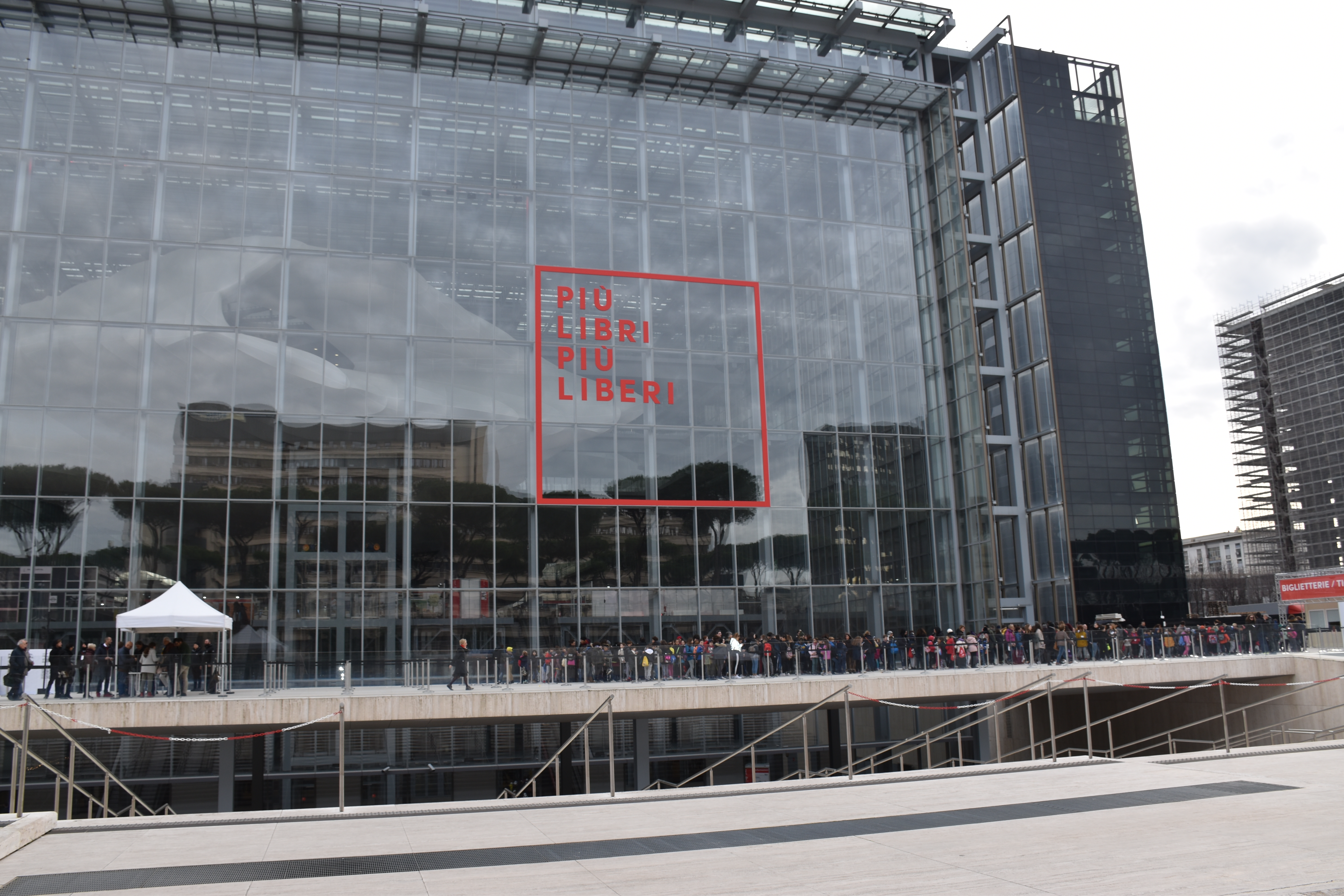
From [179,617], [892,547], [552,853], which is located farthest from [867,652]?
[552,853]

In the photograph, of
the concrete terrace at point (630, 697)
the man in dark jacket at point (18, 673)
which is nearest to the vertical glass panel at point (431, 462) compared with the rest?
the concrete terrace at point (630, 697)

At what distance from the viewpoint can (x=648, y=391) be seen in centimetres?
3550

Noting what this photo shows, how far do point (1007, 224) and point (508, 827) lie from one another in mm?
40030

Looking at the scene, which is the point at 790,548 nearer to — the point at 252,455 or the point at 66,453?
the point at 252,455

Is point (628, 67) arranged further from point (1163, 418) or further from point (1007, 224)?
point (1163, 418)

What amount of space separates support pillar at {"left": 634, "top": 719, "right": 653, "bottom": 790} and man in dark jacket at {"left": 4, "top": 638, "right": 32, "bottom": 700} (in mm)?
14536

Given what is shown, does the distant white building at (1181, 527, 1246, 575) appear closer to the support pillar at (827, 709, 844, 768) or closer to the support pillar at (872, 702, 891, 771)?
the support pillar at (872, 702, 891, 771)

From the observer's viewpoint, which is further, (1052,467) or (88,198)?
(1052,467)

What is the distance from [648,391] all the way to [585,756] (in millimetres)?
13299

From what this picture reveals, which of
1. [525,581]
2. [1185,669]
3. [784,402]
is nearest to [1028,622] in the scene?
[1185,669]

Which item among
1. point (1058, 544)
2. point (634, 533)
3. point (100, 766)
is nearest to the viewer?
point (100, 766)

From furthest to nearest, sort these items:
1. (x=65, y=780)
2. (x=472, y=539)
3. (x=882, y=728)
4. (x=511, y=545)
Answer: (x=882, y=728) → (x=511, y=545) → (x=472, y=539) → (x=65, y=780)

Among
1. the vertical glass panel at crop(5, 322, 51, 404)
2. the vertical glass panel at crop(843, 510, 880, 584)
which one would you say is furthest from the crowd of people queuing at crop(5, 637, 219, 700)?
the vertical glass panel at crop(843, 510, 880, 584)

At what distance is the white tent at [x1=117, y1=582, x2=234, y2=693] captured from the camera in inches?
932
